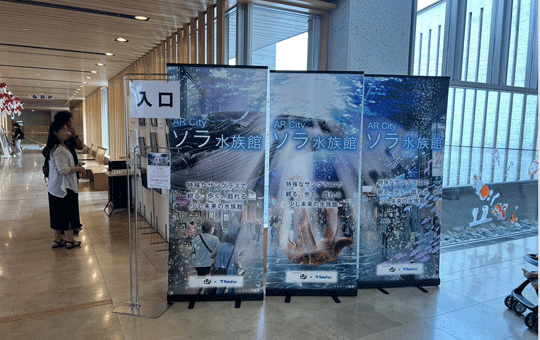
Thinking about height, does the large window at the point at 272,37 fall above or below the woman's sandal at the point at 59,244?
above

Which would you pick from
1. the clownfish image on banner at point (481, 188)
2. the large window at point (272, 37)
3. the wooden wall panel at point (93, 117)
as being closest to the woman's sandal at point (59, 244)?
the large window at point (272, 37)

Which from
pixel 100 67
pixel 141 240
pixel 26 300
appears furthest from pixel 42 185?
pixel 26 300

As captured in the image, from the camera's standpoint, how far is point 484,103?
584 centimetres

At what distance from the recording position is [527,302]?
3.48m

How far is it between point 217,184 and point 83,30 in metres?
4.13

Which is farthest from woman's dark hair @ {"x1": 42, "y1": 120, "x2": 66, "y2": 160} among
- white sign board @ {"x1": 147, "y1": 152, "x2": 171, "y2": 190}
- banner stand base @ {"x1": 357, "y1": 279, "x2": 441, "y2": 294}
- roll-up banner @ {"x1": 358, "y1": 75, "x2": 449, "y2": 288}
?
banner stand base @ {"x1": 357, "y1": 279, "x2": 441, "y2": 294}

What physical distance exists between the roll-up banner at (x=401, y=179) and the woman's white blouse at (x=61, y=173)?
141 inches

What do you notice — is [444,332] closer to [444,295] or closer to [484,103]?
[444,295]

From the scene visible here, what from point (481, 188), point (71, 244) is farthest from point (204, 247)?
point (481, 188)

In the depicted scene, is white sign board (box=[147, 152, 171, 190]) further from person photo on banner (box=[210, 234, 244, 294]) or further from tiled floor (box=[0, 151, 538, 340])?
tiled floor (box=[0, 151, 538, 340])

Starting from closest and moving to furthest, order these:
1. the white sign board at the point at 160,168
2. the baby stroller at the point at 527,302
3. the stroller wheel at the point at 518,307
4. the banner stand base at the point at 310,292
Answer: the baby stroller at the point at 527,302 → the white sign board at the point at 160,168 → the stroller wheel at the point at 518,307 → the banner stand base at the point at 310,292

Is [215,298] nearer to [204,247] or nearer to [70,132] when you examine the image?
[204,247]

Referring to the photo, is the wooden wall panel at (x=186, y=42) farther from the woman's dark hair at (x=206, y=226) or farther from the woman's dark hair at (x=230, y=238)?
the woman's dark hair at (x=230, y=238)

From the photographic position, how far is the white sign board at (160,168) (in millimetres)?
3424
